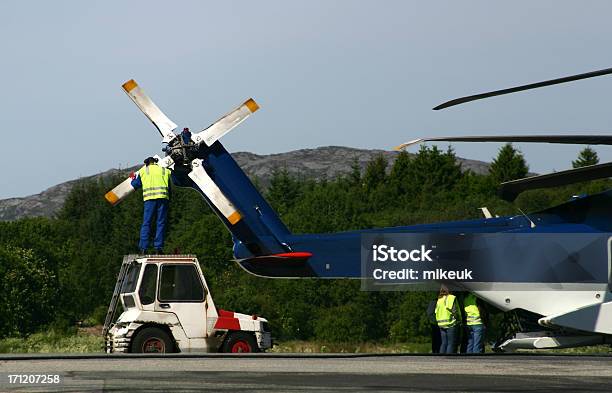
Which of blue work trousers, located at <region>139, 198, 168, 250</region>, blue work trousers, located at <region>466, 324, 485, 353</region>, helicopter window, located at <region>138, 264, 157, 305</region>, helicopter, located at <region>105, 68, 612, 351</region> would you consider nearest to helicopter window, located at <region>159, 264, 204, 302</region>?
helicopter window, located at <region>138, 264, 157, 305</region>

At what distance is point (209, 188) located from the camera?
824 inches

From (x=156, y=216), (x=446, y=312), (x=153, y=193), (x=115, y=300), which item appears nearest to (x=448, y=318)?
(x=446, y=312)

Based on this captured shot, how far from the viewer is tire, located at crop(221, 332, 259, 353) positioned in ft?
62.9

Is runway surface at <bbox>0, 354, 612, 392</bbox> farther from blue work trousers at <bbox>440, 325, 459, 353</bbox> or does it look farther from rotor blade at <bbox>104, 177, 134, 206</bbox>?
rotor blade at <bbox>104, 177, 134, 206</bbox>

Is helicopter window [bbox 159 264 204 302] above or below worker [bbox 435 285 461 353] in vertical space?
above

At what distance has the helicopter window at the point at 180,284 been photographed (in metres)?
19.3

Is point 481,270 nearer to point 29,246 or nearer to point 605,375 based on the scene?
point 605,375

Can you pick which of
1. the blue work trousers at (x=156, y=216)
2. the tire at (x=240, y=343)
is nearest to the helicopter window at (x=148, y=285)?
the blue work trousers at (x=156, y=216)

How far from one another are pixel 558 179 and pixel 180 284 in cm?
695

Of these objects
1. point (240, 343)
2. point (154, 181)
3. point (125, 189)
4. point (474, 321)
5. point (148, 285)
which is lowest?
point (240, 343)

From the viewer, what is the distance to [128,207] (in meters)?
114

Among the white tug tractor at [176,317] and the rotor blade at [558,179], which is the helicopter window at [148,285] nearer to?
the white tug tractor at [176,317]

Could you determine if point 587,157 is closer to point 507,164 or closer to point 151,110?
point 507,164

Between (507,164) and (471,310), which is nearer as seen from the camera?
(471,310)
